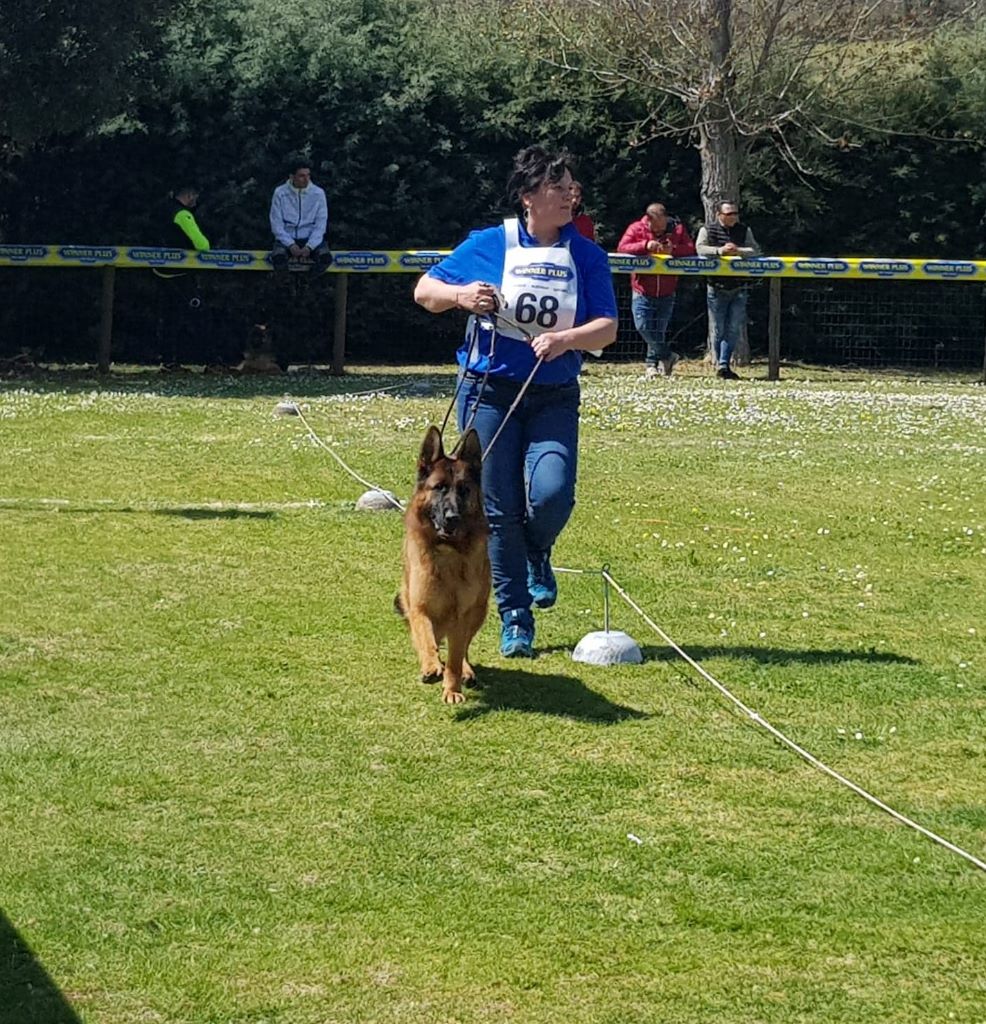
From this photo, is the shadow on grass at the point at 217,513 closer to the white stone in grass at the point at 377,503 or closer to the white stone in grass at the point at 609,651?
the white stone in grass at the point at 377,503

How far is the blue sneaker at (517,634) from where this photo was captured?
27.1 feet

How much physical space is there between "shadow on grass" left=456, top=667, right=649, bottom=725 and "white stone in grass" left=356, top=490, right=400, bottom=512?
13.8ft

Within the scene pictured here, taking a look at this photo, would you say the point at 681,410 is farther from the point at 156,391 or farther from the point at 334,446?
the point at 156,391

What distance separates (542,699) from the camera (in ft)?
24.6

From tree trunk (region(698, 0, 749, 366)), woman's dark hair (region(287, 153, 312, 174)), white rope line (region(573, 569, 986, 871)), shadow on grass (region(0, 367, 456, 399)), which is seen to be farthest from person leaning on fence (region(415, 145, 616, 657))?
woman's dark hair (region(287, 153, 312, 174))

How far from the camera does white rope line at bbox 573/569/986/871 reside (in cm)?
575

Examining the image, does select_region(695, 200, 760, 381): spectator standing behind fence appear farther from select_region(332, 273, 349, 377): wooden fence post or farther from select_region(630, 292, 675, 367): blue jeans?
select_region(332, 273, 349, 377): wooden fence post

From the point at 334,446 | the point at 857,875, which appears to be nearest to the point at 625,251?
the point at 334,446

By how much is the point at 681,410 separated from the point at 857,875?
13.5 meters

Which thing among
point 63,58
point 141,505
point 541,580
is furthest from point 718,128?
point 541,580

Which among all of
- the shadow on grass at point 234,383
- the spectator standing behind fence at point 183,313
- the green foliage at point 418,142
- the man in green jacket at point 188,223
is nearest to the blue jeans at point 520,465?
the shadow on grass at point 234,383

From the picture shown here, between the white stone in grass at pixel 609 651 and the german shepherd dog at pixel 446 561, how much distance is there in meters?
0.77

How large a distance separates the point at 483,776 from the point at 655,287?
17351mm

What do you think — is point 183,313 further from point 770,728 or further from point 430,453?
point 770,728
